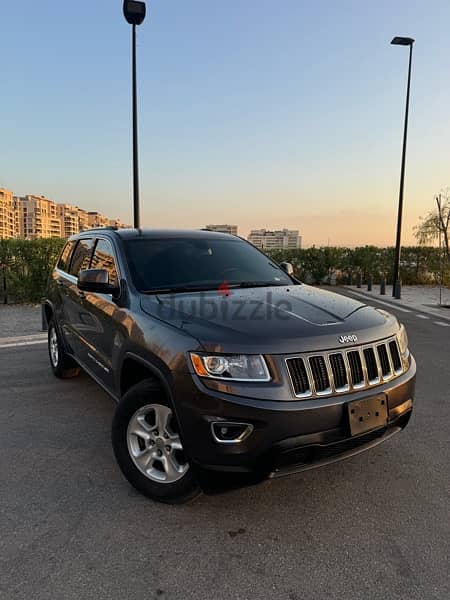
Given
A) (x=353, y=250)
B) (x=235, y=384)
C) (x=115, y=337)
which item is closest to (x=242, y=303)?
(x=235, y=384)

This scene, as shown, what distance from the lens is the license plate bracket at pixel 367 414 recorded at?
7.88 ft

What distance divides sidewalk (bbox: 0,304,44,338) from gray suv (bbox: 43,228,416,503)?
555 cm

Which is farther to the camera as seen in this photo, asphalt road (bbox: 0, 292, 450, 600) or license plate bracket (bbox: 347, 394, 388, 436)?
license plate bracket (bbox: 347, 394, 388, 436)

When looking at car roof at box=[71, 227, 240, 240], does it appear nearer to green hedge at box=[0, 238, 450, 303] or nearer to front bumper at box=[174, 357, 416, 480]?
front bumper at box=[174, 357, 416, 480]

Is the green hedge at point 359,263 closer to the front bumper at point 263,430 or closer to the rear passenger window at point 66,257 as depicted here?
the rear passenger window at point 66,257

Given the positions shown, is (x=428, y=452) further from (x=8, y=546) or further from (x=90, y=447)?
(x=8, y=546)

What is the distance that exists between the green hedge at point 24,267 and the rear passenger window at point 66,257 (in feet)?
23.3

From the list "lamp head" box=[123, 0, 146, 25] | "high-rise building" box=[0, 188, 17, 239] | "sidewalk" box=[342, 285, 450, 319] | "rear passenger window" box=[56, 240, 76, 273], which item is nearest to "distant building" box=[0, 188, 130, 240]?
"high-rise building" box=[0, 188, 17, 239]

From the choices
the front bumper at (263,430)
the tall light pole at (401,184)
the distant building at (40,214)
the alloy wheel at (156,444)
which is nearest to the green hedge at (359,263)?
the tall light pole at (401,184)

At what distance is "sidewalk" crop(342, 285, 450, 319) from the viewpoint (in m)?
12.4

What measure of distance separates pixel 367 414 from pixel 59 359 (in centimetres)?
397

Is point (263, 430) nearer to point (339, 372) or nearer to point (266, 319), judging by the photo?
point (339, 372)

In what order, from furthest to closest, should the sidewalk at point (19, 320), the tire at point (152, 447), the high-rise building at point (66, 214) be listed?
the high-rise building at point (66, 214)
the sidewalk at point (19, 320)
the tire at point (152, 447)

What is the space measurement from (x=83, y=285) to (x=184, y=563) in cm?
202
